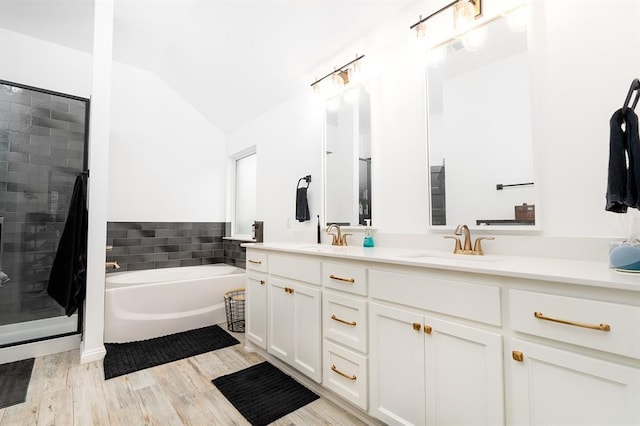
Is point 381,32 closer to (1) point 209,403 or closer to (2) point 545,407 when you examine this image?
(2) point 545,407

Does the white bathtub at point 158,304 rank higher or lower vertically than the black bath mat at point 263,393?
higher

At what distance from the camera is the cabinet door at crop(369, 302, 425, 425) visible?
4.44ft

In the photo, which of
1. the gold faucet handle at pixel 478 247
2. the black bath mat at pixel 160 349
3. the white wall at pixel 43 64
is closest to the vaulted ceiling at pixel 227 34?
the white wall at pixel 43 64

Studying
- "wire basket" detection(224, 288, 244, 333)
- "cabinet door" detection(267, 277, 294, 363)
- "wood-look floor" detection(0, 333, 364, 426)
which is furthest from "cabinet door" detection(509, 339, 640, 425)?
"wire basket" detection(224, 288, 244, 333)

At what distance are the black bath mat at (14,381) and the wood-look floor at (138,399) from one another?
4 centimetres

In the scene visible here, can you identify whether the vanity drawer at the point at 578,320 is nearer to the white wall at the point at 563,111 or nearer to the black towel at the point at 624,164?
the black towel at the point at 624,164

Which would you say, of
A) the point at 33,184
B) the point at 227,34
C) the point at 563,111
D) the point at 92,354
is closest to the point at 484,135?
the point at 563,111

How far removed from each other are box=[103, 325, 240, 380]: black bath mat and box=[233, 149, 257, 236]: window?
57.7 inches

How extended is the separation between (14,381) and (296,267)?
207 centimetres

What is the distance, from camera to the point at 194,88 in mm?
3754

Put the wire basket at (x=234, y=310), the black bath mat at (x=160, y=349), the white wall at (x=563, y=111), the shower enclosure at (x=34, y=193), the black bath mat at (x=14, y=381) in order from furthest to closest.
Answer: the wire basket at (x=234, y=310), the shower enclosure at (x=34, y=193), the black bath mat at (x=160, y=349), the black bath mat at (x=14, y=381), the white wall at (x=563, y=111)

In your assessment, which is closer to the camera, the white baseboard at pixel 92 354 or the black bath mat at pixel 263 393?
the black bath mat at pixel 263 393

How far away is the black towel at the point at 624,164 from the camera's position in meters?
1.07

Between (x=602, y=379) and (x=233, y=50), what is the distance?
3.38 meters
